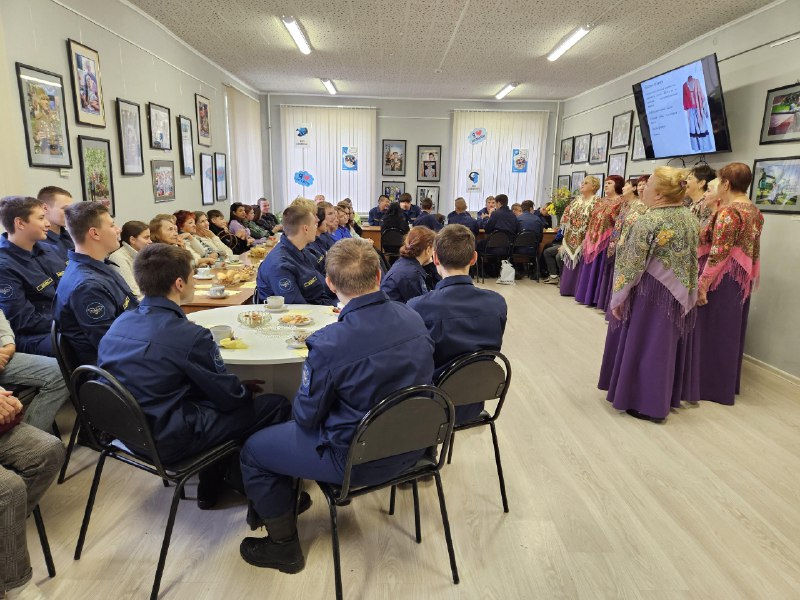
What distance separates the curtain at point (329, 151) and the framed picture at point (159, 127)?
482cm

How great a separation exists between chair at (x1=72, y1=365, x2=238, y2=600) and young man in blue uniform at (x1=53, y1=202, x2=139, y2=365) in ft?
1.62

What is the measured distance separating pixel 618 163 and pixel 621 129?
510 millimetres

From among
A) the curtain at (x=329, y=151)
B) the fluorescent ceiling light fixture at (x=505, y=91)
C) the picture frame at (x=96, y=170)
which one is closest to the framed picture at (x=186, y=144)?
the picture frame at (x=96, y=170)

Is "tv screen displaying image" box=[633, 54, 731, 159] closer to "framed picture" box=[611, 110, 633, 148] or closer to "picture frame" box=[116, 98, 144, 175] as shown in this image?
"framed picture" box=[611, 110, 633, 148]

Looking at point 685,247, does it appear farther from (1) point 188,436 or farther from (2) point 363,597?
(1) point 188,436

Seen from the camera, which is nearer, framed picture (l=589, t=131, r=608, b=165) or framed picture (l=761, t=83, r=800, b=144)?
framed picture (l=761, t=83, r=800, b=144)

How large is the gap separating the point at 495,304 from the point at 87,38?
442cm

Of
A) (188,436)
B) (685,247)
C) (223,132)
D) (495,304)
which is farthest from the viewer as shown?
(223,132)

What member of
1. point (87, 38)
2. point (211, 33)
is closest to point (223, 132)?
point (211, 33)

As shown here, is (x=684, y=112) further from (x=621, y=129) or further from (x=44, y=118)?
(x=44, y=118)

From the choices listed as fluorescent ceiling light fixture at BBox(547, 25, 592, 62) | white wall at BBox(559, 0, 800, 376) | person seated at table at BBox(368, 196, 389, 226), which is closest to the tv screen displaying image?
white wall at BBox(559, 0, 800, 376)

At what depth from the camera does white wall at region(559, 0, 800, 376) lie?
13.8ft

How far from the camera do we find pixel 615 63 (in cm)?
707

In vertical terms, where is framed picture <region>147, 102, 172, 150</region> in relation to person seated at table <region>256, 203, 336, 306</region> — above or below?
above
